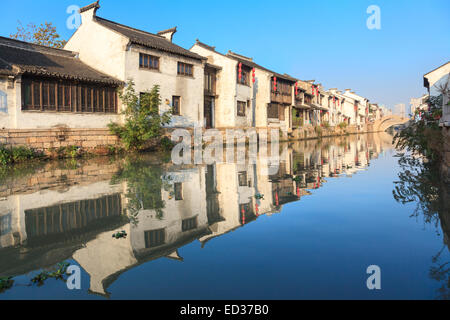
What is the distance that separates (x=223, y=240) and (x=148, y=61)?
18141 millimetres

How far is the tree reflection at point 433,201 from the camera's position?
2984 mm

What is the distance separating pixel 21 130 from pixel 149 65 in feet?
28.6

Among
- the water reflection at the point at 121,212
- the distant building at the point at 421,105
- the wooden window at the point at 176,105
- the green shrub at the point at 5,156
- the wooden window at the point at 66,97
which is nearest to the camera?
the water reflection at the point at 121,212

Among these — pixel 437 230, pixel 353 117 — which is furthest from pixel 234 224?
pixel 353 117

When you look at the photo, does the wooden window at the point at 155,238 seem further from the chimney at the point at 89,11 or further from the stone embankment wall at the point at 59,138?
the chimney at the point at 89,11

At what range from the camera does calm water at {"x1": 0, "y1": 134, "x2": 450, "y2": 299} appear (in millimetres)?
2801

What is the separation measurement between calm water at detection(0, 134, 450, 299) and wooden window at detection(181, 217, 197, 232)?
1.1 inches

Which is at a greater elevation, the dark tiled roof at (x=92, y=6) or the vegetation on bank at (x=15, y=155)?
the dark tiled roof at (x=92, y=6)

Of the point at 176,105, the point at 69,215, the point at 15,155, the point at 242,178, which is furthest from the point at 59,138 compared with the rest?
the point at 69,215

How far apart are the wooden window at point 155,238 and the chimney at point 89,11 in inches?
779

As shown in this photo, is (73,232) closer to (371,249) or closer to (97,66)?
(371,249)

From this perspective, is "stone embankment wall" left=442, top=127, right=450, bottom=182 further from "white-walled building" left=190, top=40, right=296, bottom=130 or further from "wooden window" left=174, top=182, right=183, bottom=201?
"white-walled building" left=190, top=40, right=296, bottom=130

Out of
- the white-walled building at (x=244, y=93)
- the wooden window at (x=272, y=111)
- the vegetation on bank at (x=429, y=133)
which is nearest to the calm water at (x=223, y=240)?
the vegetation on bank at (x=429, y=133)

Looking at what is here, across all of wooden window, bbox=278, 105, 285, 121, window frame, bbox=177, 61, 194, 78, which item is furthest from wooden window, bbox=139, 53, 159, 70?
wooden window, bbox=278, 105, 285, 121
